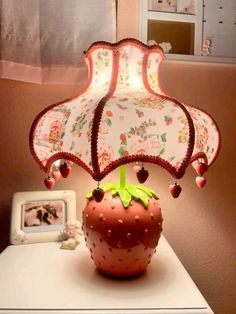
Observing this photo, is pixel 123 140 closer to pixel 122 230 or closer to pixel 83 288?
pixel 122 230

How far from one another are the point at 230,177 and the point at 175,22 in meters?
0.62

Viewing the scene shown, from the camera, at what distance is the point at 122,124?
75 centimetres

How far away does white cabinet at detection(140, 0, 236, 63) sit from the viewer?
3.80 ft

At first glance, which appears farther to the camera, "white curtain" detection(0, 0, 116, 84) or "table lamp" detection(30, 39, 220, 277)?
"white curtain" detection(0, 0, 116, 84)

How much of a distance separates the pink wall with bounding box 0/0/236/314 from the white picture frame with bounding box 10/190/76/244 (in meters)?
0.09

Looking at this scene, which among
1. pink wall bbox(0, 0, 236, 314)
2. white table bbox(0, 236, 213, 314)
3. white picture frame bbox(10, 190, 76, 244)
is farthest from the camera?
pink wall bbox(0, 0, 236, 314)

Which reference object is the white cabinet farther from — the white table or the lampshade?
the white table

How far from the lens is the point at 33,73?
3.55 feet

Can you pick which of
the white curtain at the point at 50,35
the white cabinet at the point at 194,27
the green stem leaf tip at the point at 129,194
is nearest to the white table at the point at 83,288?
the green stem leaf tip at the point at 129,194

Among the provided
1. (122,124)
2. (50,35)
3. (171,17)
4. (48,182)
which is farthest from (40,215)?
(171,17)

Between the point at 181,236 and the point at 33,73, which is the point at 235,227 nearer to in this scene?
the point at 181,236

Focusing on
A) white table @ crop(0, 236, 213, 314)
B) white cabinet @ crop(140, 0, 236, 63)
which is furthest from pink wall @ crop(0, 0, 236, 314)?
white table @ crop(0, 236, 213, 314)

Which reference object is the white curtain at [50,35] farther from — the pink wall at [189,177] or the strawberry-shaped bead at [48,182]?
the strawberry-shaped bead at [48,182]

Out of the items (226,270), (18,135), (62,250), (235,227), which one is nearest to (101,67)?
(18,135)
